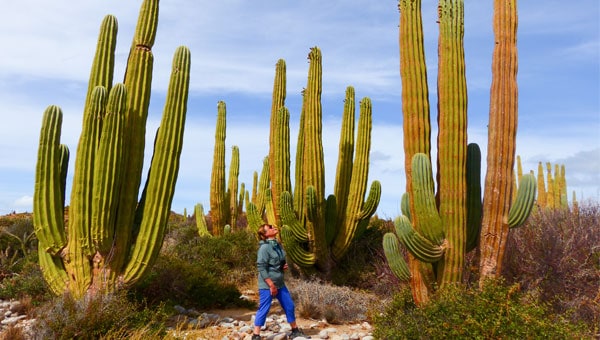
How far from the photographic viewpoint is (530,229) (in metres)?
9.16

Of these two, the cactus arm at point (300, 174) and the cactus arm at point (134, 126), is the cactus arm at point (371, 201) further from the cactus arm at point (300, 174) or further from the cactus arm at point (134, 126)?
the cactus arm at point (134, 126)

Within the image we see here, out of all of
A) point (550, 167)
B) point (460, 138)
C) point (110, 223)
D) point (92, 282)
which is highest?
point (550, 167)

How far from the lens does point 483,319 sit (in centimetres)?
573

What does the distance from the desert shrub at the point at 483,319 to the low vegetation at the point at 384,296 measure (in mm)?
12

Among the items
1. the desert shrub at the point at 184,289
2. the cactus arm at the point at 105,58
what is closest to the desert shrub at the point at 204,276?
the desert shrub at the point at 184,289

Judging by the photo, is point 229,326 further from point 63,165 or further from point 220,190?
point 220,190

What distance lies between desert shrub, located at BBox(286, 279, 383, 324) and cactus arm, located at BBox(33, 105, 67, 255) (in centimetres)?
383

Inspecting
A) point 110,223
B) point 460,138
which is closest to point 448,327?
point 460,138

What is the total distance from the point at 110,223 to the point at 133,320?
1.45 m

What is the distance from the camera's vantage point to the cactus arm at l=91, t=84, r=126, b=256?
754 centimetres

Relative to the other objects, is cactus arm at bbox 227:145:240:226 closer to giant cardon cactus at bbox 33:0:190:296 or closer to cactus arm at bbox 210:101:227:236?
cactus arm at bbox 210:101:227:236

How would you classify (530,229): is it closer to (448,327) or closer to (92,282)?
(448,327)

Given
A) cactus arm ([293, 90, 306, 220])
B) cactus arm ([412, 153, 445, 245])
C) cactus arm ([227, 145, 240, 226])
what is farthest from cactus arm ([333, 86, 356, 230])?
cactus arm ([227, 145, 240, 226])

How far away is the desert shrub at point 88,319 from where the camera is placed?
6.53 metres
